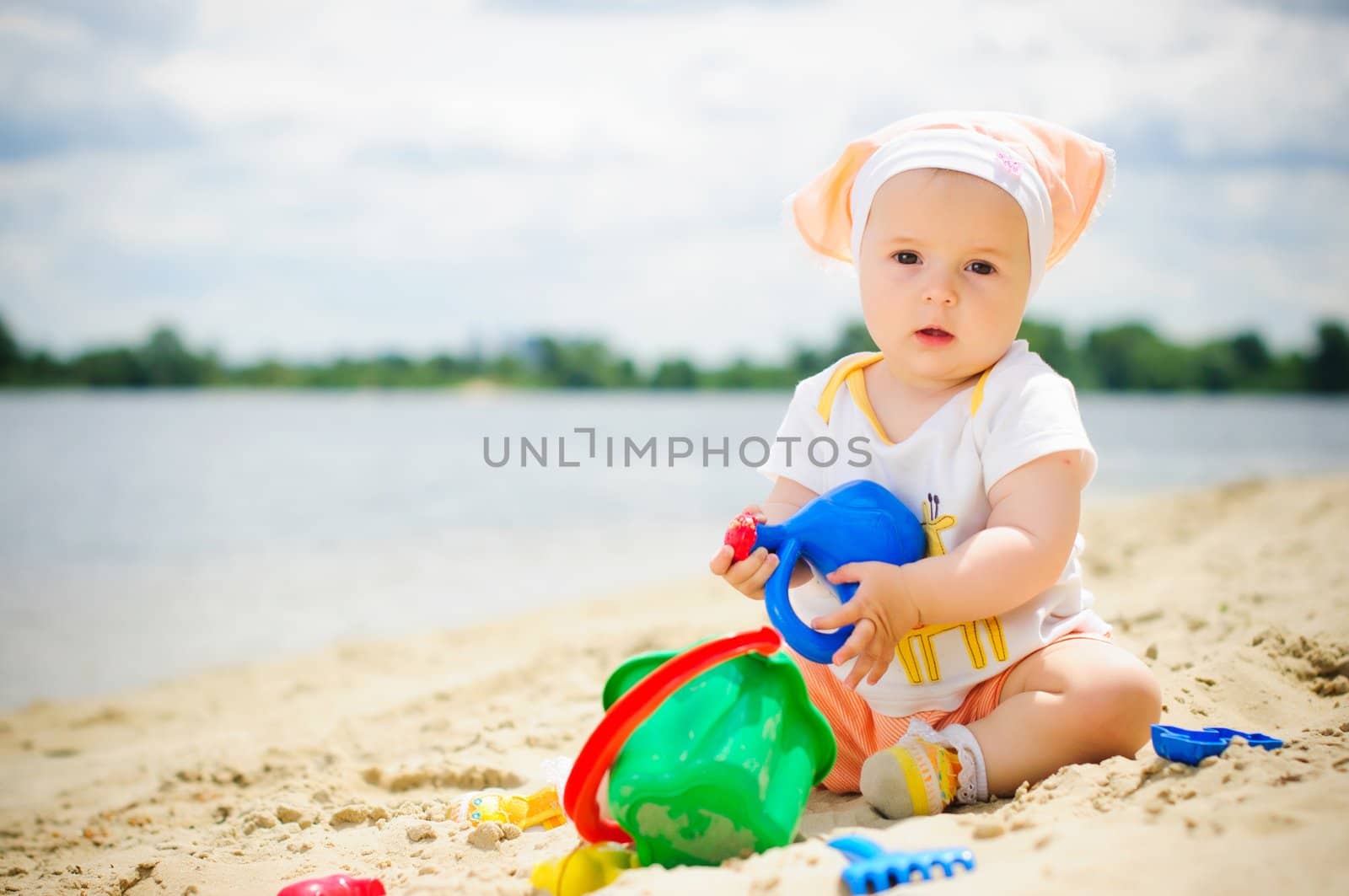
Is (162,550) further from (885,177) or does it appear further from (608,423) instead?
(608,423)

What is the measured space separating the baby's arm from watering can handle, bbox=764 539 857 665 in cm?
16

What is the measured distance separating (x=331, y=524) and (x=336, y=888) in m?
9.16

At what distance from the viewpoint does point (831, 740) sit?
1.79 metres

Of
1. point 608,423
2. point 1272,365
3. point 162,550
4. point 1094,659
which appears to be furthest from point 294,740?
point 1272,365

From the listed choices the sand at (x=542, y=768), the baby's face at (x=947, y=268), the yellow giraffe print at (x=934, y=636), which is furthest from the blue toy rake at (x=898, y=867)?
the baby's face at (x=947, y=268)

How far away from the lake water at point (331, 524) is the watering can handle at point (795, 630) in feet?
14.9

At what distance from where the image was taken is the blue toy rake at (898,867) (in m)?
1.46

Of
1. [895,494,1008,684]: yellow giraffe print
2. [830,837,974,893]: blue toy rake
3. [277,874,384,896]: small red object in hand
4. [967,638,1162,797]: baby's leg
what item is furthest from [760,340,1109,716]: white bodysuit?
[277,874,384,896]: small red object in hand

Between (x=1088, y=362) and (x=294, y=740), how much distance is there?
114 ft

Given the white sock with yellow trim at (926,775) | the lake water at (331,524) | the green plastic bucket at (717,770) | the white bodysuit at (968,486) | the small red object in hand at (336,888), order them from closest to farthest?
1. the green plastic bucket at (717,770)
2. the small red object in hand at (336,888)
3. the white sock with yellow trim at (926,775)
4. the white bodysuit at (968,486)
5. the lake water at (331,524)

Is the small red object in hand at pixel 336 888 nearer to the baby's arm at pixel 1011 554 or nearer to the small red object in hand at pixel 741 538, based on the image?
the small red object in hand at pixel 741 538

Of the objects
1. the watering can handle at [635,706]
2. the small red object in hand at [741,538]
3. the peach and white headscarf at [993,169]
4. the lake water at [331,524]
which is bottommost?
the lake water at [331,524]

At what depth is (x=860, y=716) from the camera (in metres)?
2.27

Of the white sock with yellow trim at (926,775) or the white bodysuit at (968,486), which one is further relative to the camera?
the white bodysuit at (968,486)
